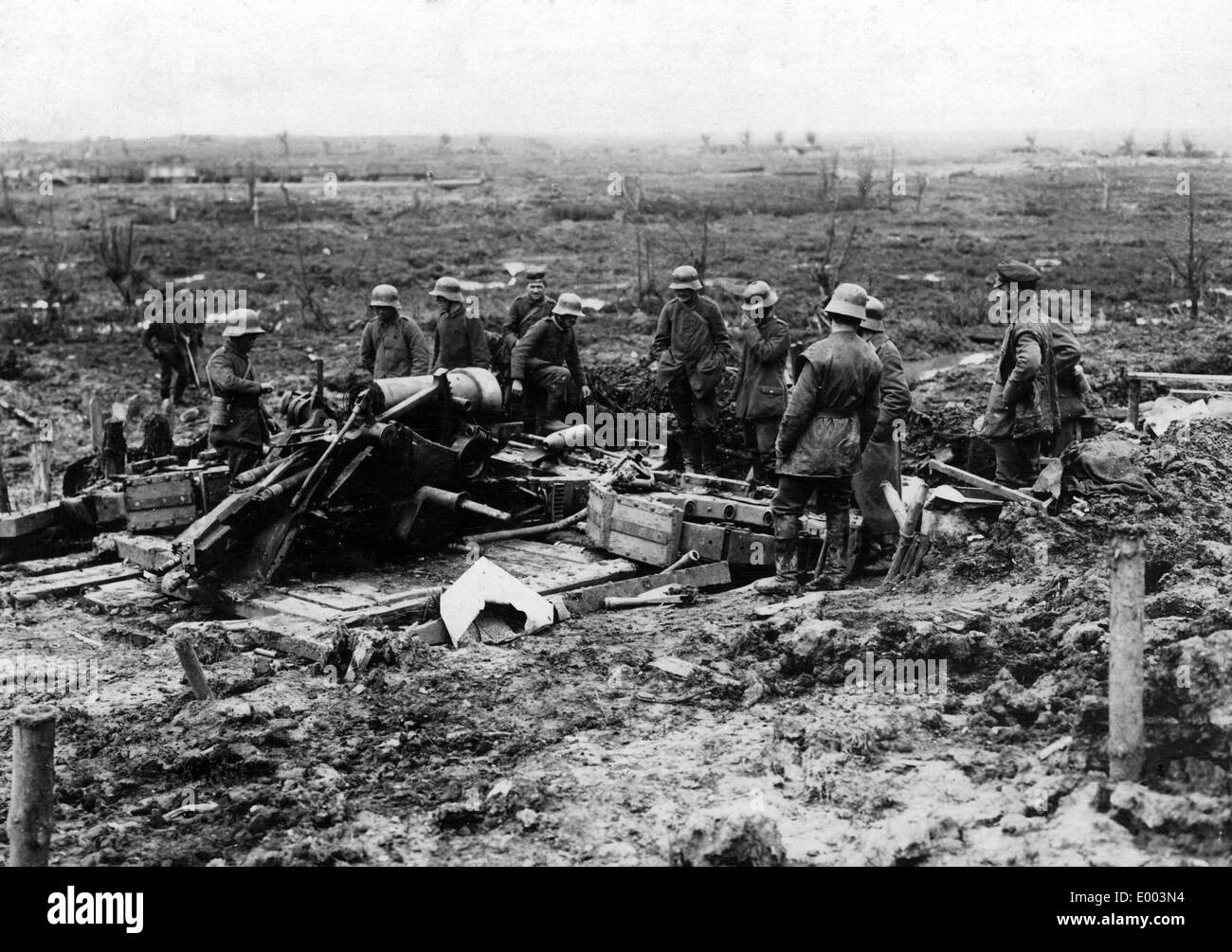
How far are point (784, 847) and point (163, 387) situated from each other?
535 inches

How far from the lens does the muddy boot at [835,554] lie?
8.28 metres

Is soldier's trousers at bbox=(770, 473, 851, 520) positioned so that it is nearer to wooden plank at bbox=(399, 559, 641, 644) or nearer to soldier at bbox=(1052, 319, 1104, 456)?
wooden plank at bbox=(399, 559, 641, 644)

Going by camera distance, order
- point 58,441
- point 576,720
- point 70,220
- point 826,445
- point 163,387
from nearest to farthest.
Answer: point 576,720, point 826,445, point 58,441, point 163,387, point 70,220

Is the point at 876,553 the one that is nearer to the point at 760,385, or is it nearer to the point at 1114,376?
the point at 760,385

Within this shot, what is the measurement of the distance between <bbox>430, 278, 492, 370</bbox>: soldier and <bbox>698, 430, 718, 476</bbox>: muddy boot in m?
2.24

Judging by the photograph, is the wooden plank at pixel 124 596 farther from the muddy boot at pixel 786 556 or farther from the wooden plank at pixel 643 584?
A: the muddy boot at pixel 786 556

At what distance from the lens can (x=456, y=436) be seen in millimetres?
9477

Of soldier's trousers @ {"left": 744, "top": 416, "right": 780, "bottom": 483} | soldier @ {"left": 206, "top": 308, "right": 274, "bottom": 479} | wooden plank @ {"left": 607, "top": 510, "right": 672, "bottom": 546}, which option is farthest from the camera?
soldier's trousers @ {"left": 744, "top": 416, "right": 780, "bottom": 483}

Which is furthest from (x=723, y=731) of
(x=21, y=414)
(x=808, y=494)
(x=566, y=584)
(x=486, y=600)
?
(x=21, y=414)

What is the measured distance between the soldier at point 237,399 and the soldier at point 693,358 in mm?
3679

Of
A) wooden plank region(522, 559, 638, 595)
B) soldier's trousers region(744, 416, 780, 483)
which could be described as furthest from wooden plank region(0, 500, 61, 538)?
soldier's trousers region(744, 416, 780, 483)

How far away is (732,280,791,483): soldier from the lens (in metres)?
10.7

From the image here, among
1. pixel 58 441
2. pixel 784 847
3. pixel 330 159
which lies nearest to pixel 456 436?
pixel 784 847

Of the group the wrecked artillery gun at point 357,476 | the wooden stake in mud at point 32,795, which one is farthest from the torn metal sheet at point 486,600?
the wooden stake in mud at point 32,795
